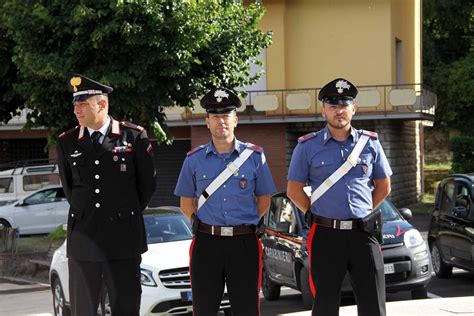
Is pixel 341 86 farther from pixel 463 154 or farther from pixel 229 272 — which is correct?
pixel 463 154

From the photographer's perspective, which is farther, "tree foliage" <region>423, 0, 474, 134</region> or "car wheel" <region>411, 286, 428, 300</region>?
"tree foliage" <region>423, 0, 474, 134</region>

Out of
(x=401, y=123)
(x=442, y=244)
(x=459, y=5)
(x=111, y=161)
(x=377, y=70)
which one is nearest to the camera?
(x=111, y=161)

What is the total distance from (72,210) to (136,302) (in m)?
0.80

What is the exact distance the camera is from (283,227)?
12.0 metres

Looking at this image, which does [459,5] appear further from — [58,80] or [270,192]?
[270,192]

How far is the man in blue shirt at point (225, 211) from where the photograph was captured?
6129 mm

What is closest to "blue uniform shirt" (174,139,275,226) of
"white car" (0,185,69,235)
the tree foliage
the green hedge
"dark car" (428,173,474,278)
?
"dark car" (428,173,474,278)

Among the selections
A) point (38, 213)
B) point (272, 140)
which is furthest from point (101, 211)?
point (272, 140)

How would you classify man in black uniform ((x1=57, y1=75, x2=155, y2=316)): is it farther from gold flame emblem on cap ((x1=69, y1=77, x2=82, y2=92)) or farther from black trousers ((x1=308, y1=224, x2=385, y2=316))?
black trousers ((x1=308, y1=224, x2=385, y2=316))

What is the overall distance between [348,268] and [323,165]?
74cm

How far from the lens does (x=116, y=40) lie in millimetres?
15500

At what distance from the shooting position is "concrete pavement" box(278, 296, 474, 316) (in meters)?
8.77

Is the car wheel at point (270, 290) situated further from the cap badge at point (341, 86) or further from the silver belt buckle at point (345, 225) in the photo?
the cap badge at point (341, 86)

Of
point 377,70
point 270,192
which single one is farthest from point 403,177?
point 270,192
